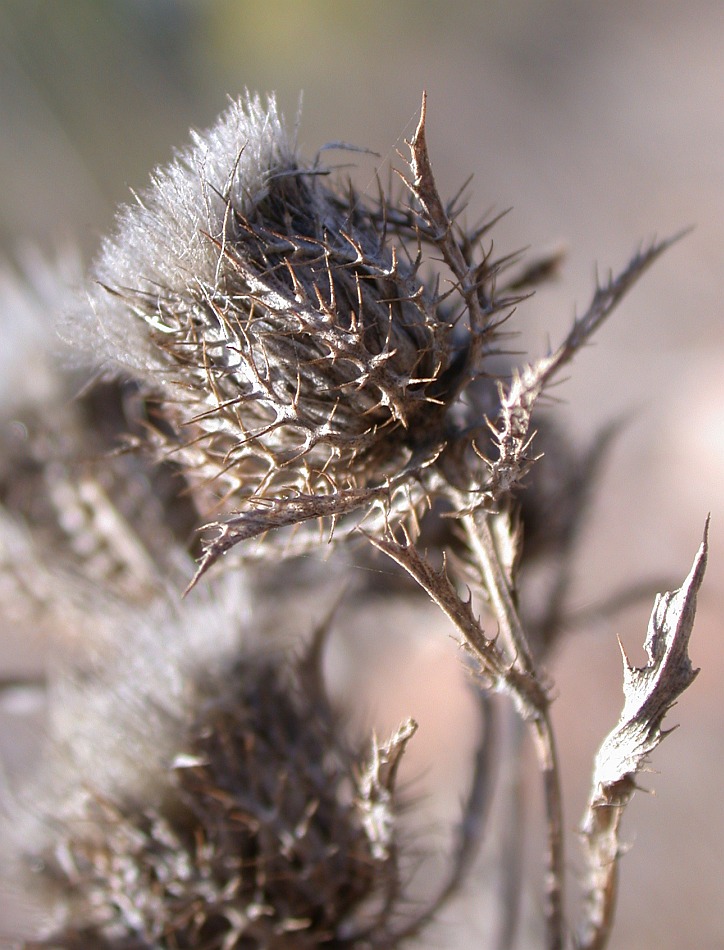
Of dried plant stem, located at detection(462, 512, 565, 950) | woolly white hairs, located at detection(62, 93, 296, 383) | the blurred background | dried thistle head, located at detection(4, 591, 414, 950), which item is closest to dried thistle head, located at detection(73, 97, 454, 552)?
woolly white hairs, located at detection(62, 93, 296, 383)

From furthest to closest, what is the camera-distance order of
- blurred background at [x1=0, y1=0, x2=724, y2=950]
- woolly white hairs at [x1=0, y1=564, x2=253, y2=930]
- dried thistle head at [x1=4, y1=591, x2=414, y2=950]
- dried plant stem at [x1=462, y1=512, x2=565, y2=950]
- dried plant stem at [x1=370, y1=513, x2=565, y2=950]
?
1. blurred background at [x1=0, y1=0, x2=724, y2=950]
2. woolly white hairs at [x1=0, y1=564, x2=253, y2=930]
3. dried thistle head at [x1=4, y1=591, x2=414, y2=950]
4. dried plant stem at [x1=462, y1=512, x2=565, y2=950]
5. dried plant stem at [x1=370, y1=513, x2=565, y2=950]

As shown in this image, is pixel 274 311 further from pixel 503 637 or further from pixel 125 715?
pixel 125 715

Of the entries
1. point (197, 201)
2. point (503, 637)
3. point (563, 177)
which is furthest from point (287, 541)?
point (563, 177)

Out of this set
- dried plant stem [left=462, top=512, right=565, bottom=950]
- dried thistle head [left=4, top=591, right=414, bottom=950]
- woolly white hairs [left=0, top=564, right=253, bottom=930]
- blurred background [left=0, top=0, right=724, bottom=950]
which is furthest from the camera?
blurred background [left=0, top=0, right=724, bottom=950]

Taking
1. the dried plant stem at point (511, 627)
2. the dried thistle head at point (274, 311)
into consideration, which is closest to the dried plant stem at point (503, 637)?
the dried plant stem at point (511, 627)

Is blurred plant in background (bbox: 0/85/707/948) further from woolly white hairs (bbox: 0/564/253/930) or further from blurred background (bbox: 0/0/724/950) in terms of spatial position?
blurred background (bbox: 0/0/724/950)

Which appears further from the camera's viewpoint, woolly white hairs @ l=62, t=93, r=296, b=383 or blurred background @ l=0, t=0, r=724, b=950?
blurred background @ l=0, t=0, r=724, b=950

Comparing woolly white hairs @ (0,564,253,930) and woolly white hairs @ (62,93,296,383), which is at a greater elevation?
woolly white hairs @ (62,93,296,383)
